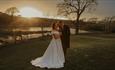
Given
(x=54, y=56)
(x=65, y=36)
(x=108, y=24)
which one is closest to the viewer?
(x=54, y=56)

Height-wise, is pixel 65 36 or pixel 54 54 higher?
pixel 65 36

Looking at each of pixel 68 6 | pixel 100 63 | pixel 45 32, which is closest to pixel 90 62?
pixel 100 63

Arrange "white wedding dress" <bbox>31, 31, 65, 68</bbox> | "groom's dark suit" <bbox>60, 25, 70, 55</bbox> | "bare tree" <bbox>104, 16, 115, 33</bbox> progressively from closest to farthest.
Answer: "white wedding dress" <bbox>31, 31, 65, 68</bbox> < "groom's dark suit" <bbox>60, 25, 70, 55</bbox> < "bare tree" <bbox>104, 16, 115, 33</bbox>

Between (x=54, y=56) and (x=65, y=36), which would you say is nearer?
(x=54, y=56)

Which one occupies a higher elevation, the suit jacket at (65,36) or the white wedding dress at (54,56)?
the suit jacket at (65,36)

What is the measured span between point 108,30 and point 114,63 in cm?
2762

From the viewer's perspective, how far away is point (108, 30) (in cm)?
3881

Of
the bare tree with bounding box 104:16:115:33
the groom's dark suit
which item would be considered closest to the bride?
the groom's dark suit

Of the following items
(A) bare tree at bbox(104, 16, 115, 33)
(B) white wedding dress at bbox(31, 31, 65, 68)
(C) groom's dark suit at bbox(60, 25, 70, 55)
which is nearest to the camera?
(B) white wedding dress at bbox(31, 31, 65, 68)

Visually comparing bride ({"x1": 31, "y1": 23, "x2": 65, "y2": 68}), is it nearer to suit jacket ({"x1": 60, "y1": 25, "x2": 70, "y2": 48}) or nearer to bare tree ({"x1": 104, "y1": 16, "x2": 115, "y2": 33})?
suit jacket ({"x1": 60, "y1": 25, "x2": 70, "y2": 48})

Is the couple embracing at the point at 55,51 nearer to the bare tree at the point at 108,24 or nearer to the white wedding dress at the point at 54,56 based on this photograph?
the white wedding dress at the point at 54,56

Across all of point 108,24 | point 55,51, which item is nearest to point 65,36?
point 55,51

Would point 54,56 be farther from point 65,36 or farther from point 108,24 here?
point 108,24

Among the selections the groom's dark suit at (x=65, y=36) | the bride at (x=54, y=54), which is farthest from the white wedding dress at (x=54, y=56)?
the groom's dark suit at (x=65, y=36)
